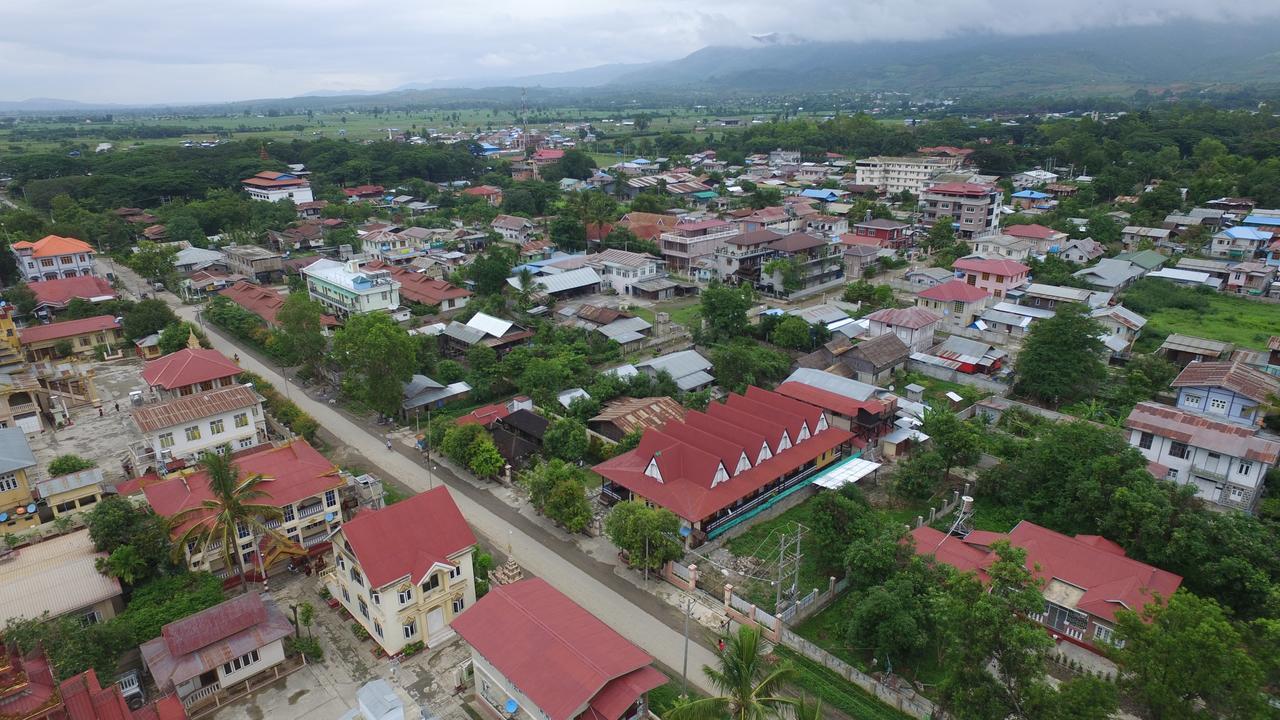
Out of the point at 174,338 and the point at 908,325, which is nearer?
the point at 908,325

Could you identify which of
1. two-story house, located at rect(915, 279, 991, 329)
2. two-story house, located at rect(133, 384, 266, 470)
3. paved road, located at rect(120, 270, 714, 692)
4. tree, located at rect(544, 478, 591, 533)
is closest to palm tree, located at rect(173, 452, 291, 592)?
paved road, located at rect(120, 270, 714, 692)

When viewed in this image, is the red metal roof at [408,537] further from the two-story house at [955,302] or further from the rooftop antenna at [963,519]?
the two-story house at [955,302]

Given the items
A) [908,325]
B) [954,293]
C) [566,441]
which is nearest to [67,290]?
[566,441]

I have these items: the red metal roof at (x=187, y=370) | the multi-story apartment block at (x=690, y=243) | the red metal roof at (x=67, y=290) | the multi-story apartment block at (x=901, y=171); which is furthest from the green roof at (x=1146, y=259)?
the red metal roof at (x=67, y=290)

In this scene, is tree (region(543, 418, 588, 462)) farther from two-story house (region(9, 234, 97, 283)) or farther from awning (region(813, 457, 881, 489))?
two-story house (region(9, 234, 97, 283))

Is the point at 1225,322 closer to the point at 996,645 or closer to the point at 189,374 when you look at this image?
the point at 996,645

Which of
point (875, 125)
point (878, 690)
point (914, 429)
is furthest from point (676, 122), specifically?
point (878, 690)

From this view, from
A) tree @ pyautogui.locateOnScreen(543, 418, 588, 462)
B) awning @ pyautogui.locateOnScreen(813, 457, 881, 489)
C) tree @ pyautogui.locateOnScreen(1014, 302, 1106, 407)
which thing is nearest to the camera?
awning @ pyautogui.locateOnScreen(813, 457, 881, 489)
